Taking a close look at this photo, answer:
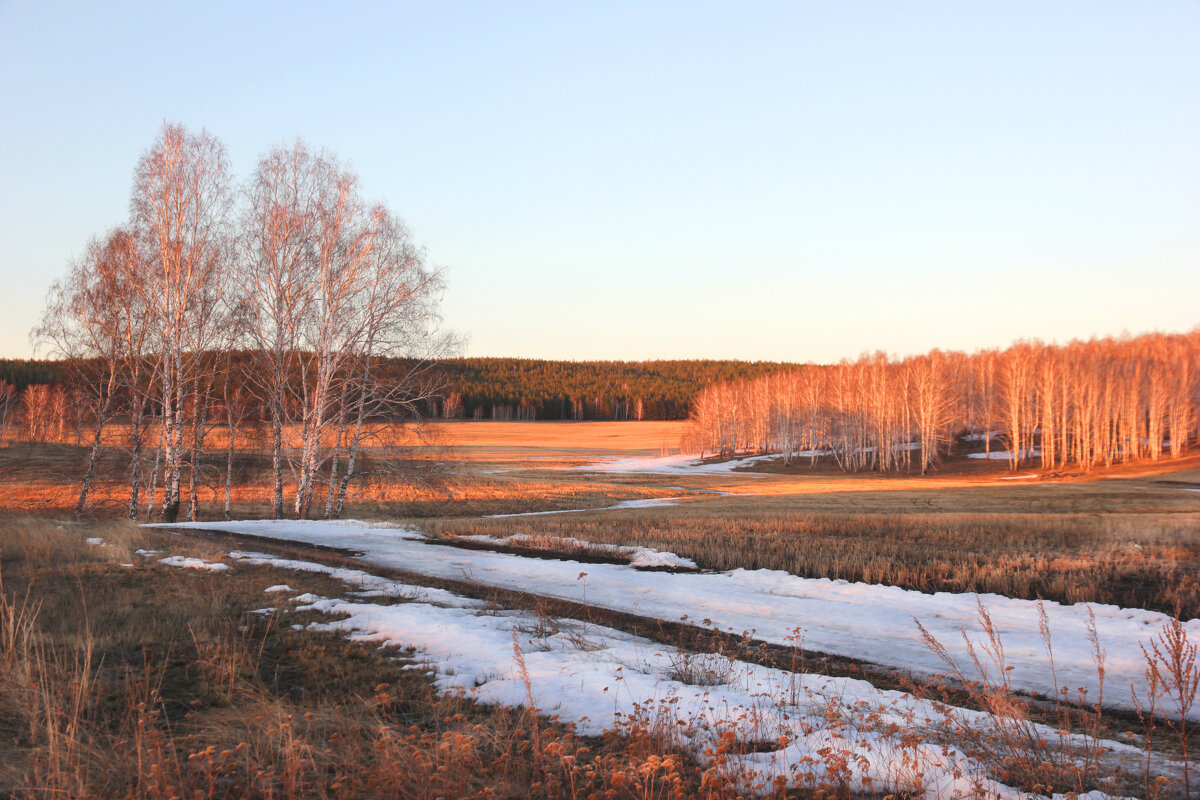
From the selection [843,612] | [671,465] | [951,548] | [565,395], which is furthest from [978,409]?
[565,395]

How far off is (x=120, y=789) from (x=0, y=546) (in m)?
12.4

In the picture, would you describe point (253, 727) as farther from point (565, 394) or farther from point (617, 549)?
point (565, 394)

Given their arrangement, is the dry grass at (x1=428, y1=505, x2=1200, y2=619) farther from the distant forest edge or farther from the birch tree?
the distant forest edge

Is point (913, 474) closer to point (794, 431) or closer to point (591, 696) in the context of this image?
point (794, 431)

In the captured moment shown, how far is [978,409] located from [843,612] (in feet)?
303

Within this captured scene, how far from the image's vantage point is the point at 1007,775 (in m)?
4.50

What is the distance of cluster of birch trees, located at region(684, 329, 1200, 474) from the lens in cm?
6625

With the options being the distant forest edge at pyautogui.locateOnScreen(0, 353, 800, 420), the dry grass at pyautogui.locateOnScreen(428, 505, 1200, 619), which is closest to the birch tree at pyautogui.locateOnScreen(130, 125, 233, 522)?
the dry grass at pyautogui.locateOnScreen(428, 505, 1200, 619)

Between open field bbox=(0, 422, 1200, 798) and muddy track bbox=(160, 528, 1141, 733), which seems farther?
muddy track bbox=(160, 528, 1141, 733)

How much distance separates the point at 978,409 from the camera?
90.6 m

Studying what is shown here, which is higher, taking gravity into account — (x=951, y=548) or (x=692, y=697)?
(x=692, y=697)

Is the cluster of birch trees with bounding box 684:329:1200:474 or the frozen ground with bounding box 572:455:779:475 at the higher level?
the cluster of birch trees with bounding box 684:329:1200:474

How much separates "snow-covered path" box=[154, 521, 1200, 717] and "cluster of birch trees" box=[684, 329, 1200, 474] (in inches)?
2427

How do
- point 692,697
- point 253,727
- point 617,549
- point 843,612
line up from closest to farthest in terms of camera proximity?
point 253,727 → point 692,697 → point 843,612 → point 617,549
